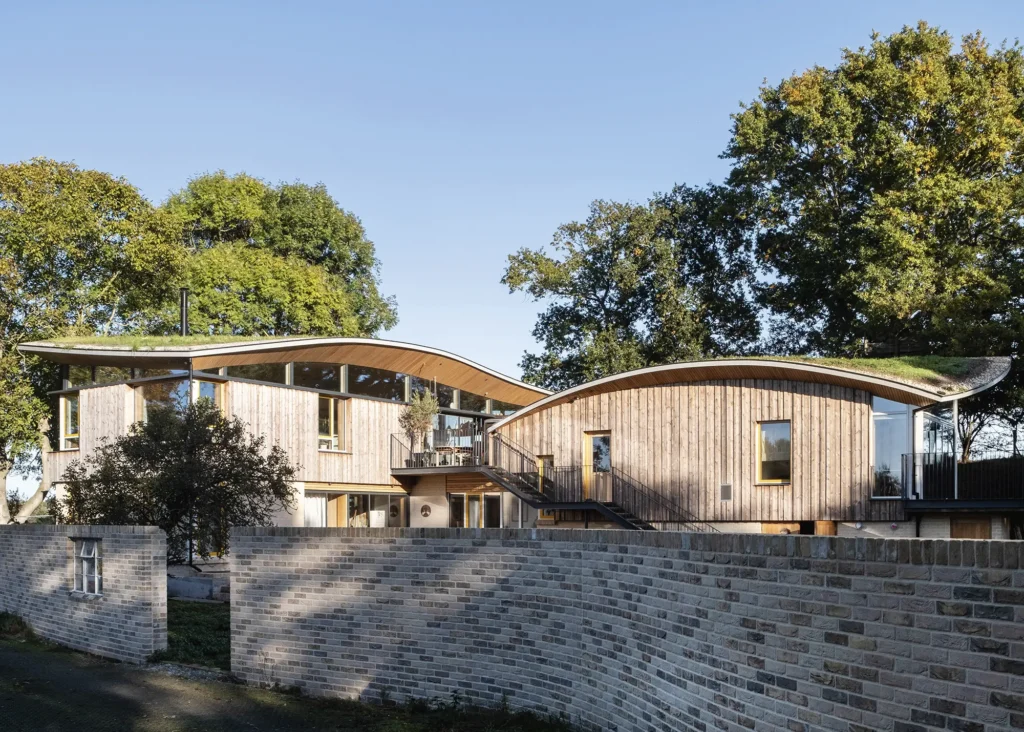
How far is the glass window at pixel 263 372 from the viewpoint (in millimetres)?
27719

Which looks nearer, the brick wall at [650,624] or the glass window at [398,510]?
the brick wall at [650,624]

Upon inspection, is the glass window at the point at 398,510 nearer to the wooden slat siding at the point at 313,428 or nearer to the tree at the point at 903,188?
the wooden slat siding at the point at 313,428

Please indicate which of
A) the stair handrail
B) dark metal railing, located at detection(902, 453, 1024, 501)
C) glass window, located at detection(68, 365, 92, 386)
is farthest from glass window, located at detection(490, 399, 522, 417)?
dark metal railing, located at detection(902, 453, 1024, 501)

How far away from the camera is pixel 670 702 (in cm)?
776

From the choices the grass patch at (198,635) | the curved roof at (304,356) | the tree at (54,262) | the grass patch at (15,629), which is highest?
the tree at (54,262)

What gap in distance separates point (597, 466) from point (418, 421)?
22.1 feet

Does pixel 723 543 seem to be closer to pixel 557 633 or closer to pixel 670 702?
pixel 670 702

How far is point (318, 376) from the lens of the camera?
3033 centimetres

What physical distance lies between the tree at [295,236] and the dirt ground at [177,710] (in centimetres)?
3561

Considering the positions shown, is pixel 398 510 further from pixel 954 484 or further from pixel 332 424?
A: pixel 954 484

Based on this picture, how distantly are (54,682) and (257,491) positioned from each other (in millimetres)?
7040

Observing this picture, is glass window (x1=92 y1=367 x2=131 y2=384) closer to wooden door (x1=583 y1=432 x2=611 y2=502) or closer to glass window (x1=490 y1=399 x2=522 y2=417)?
wooden door (x1=583 y1=432 x2=611 y2=502)

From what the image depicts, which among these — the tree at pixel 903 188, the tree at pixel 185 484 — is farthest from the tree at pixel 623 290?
the tree at pixel 185 484

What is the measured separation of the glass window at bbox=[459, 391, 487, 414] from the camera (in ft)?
119
